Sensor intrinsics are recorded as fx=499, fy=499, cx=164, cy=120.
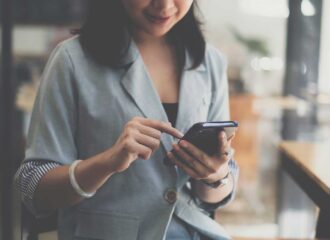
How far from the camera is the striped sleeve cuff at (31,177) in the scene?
42.8 inches

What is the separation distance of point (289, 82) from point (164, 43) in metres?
1.94

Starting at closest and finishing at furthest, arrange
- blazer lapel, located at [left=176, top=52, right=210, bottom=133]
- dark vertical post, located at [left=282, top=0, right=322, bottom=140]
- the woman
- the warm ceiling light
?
the woman
blazer lapel, located at [left=176, top=52, right=210, bottom=133]
dark vertical post, located at [left=282, top=0, right=322, bottom=140]
the warm ceiling light

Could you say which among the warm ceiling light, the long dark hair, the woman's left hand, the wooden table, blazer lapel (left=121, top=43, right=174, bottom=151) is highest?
the long dark hair

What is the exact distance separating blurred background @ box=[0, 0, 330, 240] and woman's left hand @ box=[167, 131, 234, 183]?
188 centimetres

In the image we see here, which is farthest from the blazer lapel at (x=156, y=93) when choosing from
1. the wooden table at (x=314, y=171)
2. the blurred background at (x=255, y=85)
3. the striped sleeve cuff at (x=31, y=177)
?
the blurred background at (x=255, y=85)

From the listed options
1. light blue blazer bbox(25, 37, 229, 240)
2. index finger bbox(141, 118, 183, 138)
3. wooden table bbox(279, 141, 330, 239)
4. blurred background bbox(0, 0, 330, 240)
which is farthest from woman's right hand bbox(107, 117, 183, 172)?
blurred background bbox(0, 0, 330, 240)

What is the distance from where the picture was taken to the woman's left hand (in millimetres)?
1004

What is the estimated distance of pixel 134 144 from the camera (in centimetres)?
95

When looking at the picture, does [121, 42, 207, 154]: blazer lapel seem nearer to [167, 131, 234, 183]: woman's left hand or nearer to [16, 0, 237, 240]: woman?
[16, 0, 237, 240]: woman

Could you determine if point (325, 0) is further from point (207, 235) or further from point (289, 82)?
point (207, 235)

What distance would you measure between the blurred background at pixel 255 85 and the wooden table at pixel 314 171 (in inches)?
48.6

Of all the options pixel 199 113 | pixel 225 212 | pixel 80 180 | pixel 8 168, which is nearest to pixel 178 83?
pixel 199 113

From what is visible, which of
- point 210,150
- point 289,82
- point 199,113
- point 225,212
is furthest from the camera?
point 225,212

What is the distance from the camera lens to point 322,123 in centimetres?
309
